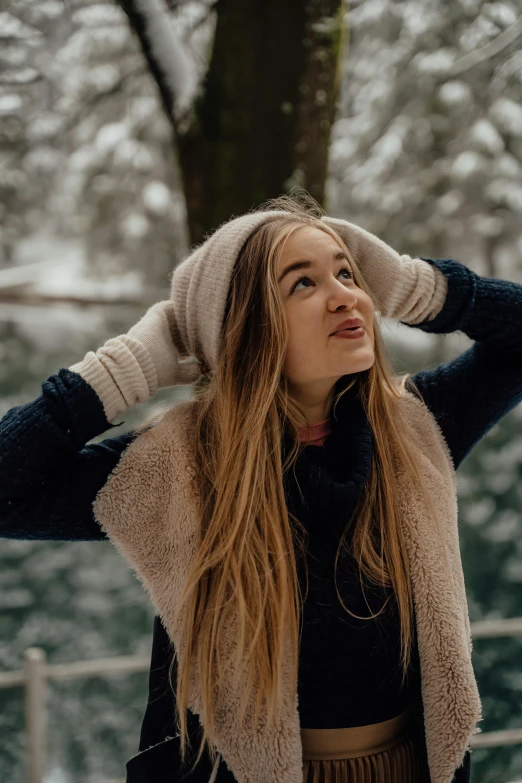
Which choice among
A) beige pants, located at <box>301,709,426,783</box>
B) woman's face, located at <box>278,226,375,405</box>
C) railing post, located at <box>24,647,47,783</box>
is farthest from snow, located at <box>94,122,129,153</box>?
beige pants, located at <box>301,709,426,783</box>

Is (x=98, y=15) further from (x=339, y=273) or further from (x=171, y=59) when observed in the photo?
(x=339, y=273)

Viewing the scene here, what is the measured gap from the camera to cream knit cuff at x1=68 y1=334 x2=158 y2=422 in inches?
49.0

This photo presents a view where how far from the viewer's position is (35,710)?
2.14 meters

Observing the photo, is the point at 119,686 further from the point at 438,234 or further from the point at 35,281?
the point at 438,234

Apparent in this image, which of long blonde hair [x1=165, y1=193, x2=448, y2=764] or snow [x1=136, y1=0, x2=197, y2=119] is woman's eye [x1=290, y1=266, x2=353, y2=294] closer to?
long blonde hair [x1=165, y1=193, x2=448, y2=764]

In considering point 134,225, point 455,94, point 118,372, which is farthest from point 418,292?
point 455,94

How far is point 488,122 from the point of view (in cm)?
301

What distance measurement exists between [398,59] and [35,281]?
1778 mm

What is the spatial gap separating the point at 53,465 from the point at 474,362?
0.88m

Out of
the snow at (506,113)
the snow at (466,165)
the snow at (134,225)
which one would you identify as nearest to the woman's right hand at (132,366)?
the snow at (134,225)

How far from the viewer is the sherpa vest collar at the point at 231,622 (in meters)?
1.19

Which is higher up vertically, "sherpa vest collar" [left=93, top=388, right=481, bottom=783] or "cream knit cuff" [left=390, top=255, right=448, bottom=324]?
"cream knit cuff" [left=390, top=255, right=448, bottom=324]

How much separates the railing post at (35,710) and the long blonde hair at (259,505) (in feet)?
3.46

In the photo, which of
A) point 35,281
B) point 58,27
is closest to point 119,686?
point 35,281
